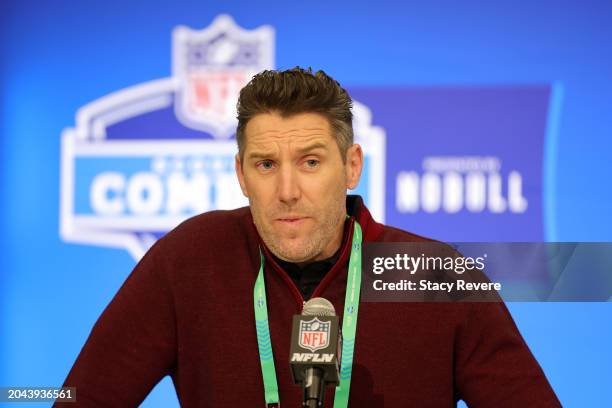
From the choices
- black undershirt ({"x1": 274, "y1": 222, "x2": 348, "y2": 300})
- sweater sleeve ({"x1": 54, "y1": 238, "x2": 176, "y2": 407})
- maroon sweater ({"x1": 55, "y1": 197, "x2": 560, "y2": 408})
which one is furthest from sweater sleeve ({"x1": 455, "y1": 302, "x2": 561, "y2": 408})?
sweater sleeve ({"x1": 54, "y1": 238, "x2": 176, "y2": 407})

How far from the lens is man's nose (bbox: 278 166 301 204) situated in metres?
1.89

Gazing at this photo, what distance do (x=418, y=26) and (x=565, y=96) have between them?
654 mm

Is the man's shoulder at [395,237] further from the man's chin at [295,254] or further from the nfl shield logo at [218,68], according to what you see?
the nfl shield logo at [218,68]

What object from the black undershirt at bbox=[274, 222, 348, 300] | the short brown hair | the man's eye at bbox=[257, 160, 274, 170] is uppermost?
the short brown hair

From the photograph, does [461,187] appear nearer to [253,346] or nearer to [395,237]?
[395,237]

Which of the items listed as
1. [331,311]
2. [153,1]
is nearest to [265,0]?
[153,1]

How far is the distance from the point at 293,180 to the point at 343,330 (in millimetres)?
381

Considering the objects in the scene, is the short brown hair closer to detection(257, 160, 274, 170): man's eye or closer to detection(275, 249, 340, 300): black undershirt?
detection(257, 160, 274, 170): man's eye

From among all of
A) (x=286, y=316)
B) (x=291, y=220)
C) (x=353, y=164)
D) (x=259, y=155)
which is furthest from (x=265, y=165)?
(x=286, y=316)

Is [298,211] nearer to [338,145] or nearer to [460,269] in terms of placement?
[338,145]

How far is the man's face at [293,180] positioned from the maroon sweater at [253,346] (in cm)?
12

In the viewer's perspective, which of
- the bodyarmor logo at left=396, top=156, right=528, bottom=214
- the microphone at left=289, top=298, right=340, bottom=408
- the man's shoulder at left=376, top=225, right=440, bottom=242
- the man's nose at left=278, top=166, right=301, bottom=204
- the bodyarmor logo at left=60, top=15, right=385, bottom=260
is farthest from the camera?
the bodyarmor logo at left=60, top=15, right=385, bottom=260

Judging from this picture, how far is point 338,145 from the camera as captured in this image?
6.57ft

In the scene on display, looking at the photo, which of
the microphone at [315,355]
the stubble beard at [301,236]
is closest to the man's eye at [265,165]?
the stubble beard at [301,236]
